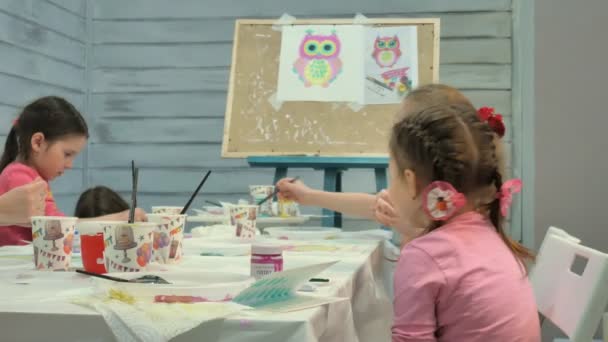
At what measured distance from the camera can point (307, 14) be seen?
15.3ft

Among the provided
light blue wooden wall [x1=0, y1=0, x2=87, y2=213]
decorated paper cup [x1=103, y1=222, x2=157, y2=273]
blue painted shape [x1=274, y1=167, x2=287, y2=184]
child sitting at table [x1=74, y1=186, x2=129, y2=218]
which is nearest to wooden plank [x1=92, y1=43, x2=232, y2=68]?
light blue wooden wall [x1=0, y1=0, x2=87, y2=213]

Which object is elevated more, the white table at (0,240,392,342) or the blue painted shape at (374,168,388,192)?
the blue painted shape at (374,168,388,192)

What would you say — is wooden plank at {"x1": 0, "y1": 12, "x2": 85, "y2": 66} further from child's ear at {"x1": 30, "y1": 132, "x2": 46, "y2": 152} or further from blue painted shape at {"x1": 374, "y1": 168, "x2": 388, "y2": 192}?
blue painted shape at {"x1": 374, "y1": 168, "x2": 388, "y2": 192}

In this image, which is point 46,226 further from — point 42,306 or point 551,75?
point 551,75

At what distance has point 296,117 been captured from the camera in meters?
3.47

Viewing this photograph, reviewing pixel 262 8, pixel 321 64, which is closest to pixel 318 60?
pixel 321 64

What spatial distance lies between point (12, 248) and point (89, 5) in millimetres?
3404

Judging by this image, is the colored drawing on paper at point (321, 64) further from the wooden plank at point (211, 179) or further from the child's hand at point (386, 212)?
the child's hand at point (386, 212)

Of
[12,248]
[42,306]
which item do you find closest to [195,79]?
[12,248]

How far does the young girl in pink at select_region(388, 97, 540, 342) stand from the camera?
112 centimetres

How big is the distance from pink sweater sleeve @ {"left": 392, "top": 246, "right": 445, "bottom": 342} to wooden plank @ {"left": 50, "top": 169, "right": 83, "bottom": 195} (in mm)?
3627

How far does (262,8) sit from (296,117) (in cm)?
147

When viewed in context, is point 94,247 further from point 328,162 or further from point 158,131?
point 158,131

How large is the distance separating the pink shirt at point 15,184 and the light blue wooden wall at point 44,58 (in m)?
1.62
